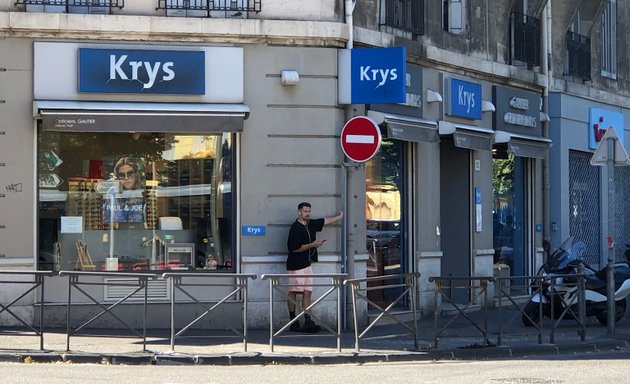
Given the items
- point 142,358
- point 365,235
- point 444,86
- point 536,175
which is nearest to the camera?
point 142,358

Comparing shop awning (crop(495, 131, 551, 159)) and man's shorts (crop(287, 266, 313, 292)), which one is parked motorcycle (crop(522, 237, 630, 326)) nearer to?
man's shorts (crop(287, 266, 313, 292))

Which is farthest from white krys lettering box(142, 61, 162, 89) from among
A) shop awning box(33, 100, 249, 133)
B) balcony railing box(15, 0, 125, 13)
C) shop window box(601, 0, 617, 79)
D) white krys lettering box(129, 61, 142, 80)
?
shop window box(601, 0, 617, 79)

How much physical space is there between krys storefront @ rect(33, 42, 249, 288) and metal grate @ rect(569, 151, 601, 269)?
998cm

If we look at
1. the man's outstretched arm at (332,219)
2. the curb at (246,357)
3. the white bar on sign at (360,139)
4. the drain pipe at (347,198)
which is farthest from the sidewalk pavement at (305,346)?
the white bar on sign at (360,139)

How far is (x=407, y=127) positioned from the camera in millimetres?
19438

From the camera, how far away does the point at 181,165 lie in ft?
59.5

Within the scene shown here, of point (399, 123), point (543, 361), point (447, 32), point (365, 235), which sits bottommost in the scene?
point (543, 361)

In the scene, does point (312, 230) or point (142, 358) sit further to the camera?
point (312, 230)

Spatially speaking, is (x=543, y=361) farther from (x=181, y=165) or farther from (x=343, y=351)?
(x=181, y=165)

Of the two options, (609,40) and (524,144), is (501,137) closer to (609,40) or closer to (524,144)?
(524,144)

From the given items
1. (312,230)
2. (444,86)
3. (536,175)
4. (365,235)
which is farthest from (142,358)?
(536,175)

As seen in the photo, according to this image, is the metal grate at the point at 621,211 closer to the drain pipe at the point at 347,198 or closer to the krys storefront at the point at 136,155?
the drain pipe at the point at 347,198

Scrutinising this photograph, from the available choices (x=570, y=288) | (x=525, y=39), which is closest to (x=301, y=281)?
(x=570, y=288)

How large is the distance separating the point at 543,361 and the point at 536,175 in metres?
10.2
